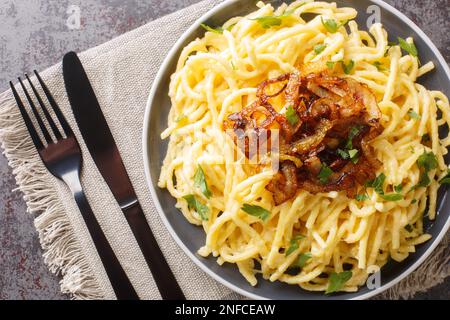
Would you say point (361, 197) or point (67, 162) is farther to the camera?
point (67, 162)

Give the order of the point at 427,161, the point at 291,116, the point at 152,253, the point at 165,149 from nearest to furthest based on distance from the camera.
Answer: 1. the point at 291,116
2. the point at 427,161
3. the point at 165,149
4. the point at 152,253

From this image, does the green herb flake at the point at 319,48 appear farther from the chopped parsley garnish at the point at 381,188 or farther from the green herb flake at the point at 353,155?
the chopped parsley garnish at the point at 381,188

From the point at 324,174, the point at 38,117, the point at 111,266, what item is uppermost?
the point at 324,174

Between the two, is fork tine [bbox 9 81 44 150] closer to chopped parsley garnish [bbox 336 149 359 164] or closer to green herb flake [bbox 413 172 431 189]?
chopped parsley garnish [bbox 336 149 359 164]

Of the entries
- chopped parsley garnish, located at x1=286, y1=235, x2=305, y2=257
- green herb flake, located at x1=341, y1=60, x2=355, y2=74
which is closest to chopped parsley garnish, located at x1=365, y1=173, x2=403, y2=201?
chopped parsley garnish, located at x1=286, y1=235, x2=305, y2=257

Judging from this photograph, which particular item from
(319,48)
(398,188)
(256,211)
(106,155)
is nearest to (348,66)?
(319,48)

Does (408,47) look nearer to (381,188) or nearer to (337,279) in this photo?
(381,188)

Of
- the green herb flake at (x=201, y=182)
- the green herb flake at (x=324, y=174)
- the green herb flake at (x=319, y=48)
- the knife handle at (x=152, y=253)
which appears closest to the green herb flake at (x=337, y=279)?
the green herb flake at (x=324, y=174)
